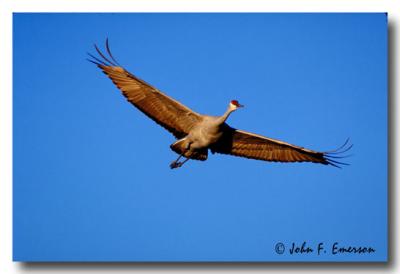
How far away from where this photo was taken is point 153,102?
433 inches

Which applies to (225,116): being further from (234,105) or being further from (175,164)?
(175,164)

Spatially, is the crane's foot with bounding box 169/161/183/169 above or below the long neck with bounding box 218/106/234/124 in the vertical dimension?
below

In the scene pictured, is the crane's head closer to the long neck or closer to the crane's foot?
the long neck

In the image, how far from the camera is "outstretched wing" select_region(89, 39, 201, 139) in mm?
10656

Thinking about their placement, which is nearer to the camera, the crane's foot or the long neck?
the long neck

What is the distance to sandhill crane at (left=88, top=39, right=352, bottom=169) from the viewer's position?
10.8m

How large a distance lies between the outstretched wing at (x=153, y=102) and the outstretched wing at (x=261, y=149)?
21.2 inches

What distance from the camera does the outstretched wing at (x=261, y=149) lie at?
37.1 feet

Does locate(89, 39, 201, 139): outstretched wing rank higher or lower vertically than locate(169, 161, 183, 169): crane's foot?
higher

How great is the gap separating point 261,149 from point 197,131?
3.51 feet

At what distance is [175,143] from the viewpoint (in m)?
11.2

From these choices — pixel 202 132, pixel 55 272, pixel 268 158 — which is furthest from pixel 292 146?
pixel 55 272

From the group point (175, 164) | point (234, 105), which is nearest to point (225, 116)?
point (234, 105)

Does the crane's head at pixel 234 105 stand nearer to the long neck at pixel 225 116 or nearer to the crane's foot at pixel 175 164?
the long neck at pixel 225 116
